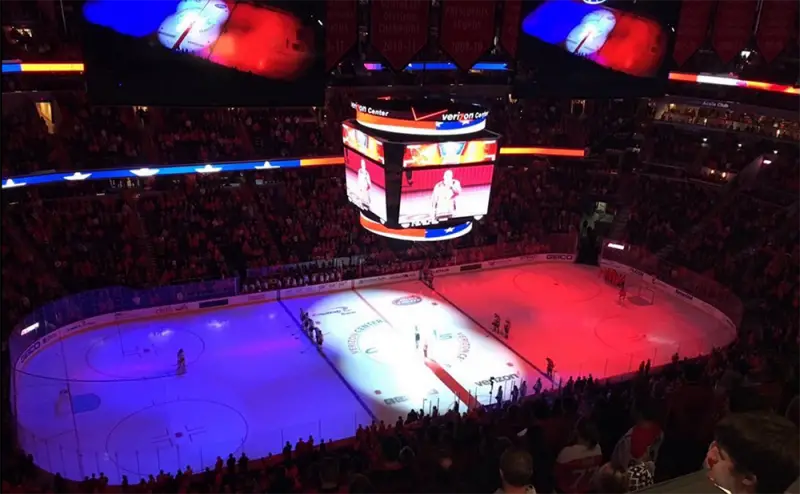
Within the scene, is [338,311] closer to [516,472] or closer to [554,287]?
[554,287]

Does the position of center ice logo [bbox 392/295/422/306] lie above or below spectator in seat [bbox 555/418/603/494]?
below

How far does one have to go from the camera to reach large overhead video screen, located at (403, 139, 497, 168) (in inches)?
636

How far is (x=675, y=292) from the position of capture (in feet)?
76.1

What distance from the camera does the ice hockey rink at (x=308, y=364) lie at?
1437 cm

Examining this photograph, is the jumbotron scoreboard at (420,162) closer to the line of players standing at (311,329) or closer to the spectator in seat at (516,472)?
Result: the line of players standing at (311,329)

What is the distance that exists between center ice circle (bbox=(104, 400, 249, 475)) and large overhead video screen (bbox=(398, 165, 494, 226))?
21.2 ft

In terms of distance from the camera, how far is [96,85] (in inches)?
564

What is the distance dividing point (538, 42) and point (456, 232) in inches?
221

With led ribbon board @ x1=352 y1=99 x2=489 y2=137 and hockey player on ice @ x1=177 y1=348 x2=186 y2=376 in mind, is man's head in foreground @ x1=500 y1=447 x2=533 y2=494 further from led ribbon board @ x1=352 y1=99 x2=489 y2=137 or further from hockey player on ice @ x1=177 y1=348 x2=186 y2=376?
hockey player on ice @ x1=177 y1=348 x2=186 y2=376

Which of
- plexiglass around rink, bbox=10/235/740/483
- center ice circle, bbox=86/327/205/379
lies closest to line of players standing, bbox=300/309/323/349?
plexiglass around rink, bbox=10/235/740/483

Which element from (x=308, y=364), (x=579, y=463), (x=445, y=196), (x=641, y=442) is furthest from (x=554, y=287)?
(x=641, y=442)

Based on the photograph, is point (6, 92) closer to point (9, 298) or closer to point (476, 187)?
point (9, 298)

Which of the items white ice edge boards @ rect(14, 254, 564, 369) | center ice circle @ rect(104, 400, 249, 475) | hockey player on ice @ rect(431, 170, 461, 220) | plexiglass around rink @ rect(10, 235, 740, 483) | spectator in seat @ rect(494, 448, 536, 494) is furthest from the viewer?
white ice edge boards @ rect(14, 254, 564, 369)

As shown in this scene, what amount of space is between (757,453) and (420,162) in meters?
14.1
